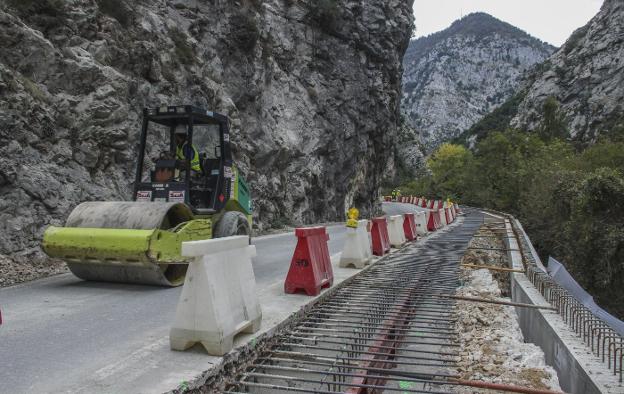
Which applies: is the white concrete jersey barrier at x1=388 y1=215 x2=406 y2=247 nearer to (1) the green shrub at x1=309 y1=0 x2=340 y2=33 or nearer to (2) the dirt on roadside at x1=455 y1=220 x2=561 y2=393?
(2) the dirt on roadside at x1=455 y1=220 x2=561 y2=393

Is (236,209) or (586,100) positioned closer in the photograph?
(236,209)

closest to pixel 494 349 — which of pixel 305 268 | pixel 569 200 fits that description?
pixel 305 268

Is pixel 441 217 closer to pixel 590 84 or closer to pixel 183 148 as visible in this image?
pixel 183 148

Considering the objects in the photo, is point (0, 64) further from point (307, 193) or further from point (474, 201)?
point (474, 201)

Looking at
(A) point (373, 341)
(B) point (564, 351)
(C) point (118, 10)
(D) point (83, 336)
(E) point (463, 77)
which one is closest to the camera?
(B) point (564, 351)

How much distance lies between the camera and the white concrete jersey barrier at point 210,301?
4.23m

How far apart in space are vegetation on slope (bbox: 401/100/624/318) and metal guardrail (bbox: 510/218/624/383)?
12869 millimetres

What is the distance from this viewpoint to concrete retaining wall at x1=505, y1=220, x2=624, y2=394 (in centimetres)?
371

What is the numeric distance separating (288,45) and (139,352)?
1053 inches

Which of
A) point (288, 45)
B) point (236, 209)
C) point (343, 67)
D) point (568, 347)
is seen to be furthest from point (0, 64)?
point (343, 67)

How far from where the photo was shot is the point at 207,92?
60.1ft

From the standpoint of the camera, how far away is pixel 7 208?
8875mm

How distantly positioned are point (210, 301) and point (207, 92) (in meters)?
15.2

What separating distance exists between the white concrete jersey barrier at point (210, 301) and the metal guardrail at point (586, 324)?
3.16m
